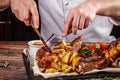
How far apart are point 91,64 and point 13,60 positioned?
528 mm

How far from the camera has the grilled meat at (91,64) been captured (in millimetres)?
1734

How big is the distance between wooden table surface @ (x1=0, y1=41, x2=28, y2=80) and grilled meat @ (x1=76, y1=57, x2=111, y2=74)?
0.31m

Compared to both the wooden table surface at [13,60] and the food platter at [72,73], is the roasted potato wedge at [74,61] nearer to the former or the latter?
the food platter at [72,73]

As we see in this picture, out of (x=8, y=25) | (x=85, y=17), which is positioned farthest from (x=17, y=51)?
(x=8, y=25)

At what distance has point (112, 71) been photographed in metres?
1.76

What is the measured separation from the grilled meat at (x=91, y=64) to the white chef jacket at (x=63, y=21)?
2.62ft

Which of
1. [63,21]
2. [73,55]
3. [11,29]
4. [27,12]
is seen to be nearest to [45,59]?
[73,55]

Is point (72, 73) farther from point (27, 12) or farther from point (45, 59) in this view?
point (27, 12)

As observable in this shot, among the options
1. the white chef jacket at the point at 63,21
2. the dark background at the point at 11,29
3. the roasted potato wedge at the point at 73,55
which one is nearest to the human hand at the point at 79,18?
the roasted potato wedge at the point at 73,55

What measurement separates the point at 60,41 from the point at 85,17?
492 mm

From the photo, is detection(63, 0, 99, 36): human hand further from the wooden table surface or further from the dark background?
the dark background

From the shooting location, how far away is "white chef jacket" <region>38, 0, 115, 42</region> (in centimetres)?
262

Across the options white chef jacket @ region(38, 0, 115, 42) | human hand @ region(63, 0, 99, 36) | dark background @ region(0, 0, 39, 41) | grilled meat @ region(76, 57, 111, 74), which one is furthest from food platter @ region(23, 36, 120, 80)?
dark background @ region(0, 0, 39, 41)

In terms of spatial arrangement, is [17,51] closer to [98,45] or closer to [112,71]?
[98,45]
